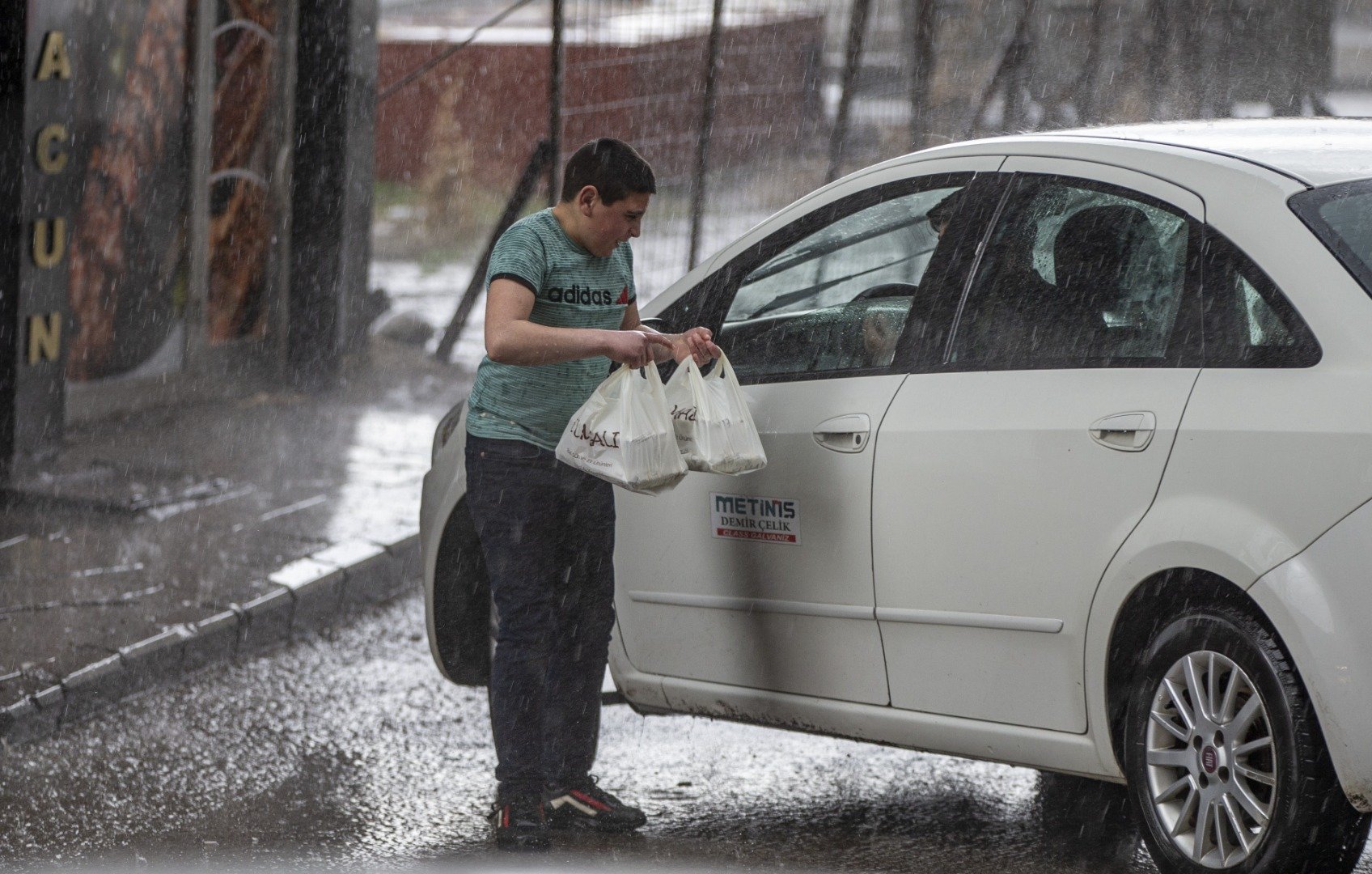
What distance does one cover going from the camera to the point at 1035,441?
12.3ft

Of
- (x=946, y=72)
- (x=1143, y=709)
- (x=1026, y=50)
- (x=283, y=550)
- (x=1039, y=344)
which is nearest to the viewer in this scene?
(x=1143, y=709)

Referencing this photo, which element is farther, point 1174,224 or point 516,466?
point 516,466

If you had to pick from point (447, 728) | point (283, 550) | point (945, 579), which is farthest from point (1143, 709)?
point (283, 550)

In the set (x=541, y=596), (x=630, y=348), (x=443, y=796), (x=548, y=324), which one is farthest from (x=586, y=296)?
(x=443, y=796)

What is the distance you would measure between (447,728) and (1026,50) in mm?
6643

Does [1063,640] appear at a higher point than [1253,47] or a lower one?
lower

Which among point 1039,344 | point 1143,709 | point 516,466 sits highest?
point 1039,344

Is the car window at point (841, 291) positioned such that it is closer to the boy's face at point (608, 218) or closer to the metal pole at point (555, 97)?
the boy's face at point (608, 218)

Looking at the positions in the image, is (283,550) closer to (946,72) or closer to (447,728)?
(447,728)

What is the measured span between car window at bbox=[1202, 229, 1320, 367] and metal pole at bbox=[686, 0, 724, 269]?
6450 mm

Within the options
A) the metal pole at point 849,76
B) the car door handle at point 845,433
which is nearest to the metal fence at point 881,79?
the metal pole at point 849,76

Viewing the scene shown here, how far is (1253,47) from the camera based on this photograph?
35.8ft

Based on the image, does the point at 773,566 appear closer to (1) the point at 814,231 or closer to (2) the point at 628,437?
(2) the point at 628,437

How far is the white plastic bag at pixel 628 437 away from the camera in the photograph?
13.3ft
